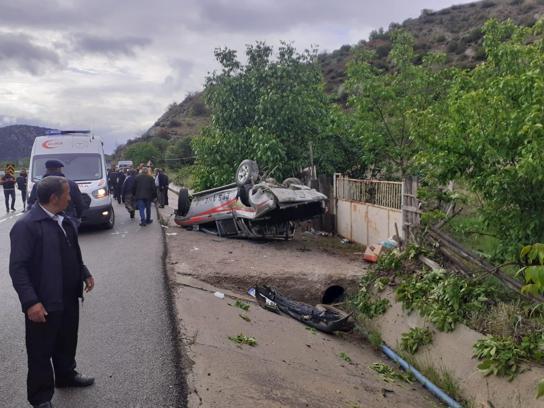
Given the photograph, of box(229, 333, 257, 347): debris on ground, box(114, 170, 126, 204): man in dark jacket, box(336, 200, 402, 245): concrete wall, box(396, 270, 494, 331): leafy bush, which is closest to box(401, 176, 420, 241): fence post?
box(336, 200, 402, 245): concrete wall

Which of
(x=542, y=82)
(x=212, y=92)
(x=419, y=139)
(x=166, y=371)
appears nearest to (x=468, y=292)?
(x=419, y=139)

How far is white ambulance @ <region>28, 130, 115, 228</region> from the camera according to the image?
45.6ft

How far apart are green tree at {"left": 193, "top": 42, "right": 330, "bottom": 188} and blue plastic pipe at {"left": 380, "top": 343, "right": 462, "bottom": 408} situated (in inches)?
331

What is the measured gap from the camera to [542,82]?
5762 millimetres

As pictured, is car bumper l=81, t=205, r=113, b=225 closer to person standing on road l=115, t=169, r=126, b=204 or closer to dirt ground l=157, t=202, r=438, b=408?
dirt ground l=157, t=202, r=438, b=408

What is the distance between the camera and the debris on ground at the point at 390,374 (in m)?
7.04

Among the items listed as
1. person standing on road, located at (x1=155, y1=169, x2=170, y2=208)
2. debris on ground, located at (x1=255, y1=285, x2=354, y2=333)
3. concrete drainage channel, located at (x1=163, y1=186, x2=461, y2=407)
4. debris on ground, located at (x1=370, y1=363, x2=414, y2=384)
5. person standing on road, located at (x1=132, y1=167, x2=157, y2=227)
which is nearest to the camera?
debris on ground, located at (x1=370, y1=363, x2=414, y2=384)

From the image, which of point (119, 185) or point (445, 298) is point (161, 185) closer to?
point (119, 185)

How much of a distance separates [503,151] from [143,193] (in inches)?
436

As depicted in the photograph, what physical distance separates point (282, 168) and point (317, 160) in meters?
1.18

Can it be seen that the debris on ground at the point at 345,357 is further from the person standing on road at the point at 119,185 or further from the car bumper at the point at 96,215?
the person standing on road at the point at 119,185

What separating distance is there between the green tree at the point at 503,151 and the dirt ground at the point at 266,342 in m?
2.42

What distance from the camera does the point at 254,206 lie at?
1248 cm

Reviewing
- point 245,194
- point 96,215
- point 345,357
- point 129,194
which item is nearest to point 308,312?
point 345,357
